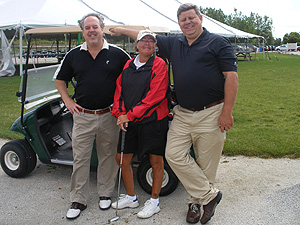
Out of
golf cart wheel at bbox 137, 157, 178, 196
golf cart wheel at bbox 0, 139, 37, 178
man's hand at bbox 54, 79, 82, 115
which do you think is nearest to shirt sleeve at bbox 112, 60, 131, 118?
man's hand at bbox 54, 79, 82, 115

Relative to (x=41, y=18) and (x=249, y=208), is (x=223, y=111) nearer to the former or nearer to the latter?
(x=249, y=208)

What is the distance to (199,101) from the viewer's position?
9.21ft

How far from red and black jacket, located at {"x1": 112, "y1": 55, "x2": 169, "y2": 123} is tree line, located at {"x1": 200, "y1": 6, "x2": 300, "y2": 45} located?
72.3 metres

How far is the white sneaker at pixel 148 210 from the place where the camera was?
9.86 feet

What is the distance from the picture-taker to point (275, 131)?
5.52m

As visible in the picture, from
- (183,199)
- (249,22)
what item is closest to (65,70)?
(183,199)

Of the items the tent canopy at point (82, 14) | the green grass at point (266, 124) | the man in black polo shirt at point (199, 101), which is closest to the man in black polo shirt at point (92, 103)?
the man in black polo shirt at point (199, 101)

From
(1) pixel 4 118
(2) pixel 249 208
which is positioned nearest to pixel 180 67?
(2) pixel 249 208

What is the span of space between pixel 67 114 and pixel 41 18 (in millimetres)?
10917

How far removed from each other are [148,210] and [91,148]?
857 mm

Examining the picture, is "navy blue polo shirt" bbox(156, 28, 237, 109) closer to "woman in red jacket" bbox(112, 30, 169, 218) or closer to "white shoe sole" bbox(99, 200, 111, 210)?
"woman in red jacket" bbox(112, 30, 169, 218)

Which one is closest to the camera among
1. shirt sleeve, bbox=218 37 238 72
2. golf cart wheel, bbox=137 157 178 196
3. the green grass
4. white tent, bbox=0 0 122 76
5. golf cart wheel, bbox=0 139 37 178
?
shirt sleeve, bbox=218 37 238 72

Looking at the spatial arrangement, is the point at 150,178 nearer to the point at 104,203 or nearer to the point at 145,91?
the point at 104,203

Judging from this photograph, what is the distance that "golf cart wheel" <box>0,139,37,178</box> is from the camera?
12.8 ft
